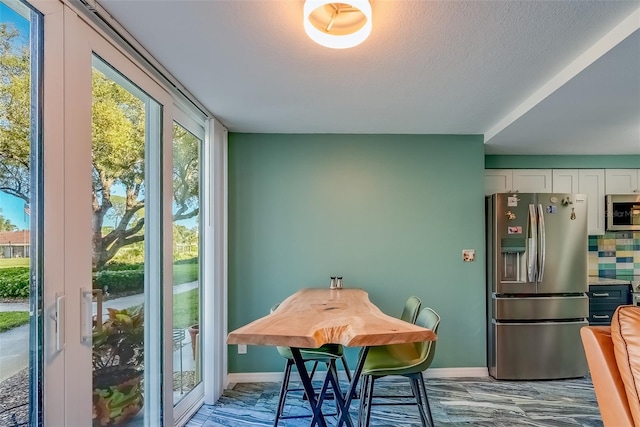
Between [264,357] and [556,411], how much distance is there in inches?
94.9

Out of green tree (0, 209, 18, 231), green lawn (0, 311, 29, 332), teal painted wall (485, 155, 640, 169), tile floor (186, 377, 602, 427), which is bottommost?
tile floor (186, 377, 602, 427)

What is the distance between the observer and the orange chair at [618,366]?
1358 mm

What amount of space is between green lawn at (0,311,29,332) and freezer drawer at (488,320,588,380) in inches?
137

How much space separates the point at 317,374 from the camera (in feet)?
11.2

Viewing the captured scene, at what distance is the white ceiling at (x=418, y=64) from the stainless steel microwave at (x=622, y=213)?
3.15 feet

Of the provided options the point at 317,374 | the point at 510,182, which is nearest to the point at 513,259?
the point at 510,182

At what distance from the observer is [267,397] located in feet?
10.2

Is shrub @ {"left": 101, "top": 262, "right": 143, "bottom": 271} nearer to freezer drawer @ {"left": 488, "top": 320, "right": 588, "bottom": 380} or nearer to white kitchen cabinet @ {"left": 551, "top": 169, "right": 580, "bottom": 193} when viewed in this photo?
freezer drawer @ {"left": 488, "top": 320, "right": 588, "bottom": 380}

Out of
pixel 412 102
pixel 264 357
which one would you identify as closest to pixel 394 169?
pixel 412 102

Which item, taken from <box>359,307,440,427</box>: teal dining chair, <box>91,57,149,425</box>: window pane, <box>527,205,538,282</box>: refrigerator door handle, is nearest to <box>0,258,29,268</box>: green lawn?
<box>91,57,149,425</box>: window pane

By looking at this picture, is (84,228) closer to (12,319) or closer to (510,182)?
(12,319)

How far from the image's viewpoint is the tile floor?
268 cm

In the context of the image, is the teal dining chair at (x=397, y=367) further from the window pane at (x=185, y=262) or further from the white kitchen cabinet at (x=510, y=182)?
the white kitchen cabinet at (x=510, y=182)

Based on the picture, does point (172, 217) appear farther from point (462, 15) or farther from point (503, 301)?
point (503, 301)
